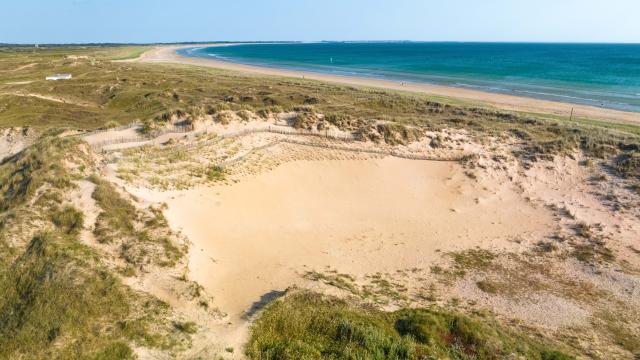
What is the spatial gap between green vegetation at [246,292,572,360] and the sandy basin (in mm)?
2116

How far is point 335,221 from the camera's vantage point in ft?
70.4

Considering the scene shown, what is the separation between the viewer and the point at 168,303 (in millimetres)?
12508

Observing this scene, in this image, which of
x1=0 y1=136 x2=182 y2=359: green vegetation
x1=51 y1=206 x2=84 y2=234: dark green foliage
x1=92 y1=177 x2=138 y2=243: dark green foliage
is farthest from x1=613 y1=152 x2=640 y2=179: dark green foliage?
x1=51 y1=206 x2=84 y2=234: dark green foliage

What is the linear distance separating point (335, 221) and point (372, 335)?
33.8 feet

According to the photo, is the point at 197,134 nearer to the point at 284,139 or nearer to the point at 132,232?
the point at 284,139

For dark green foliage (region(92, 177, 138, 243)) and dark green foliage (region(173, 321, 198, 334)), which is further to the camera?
dark green foliage (region(92, 177, 138, 243))

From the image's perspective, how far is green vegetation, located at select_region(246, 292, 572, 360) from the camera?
1091 cm

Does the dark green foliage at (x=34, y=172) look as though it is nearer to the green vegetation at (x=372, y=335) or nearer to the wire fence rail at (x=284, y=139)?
the wire fence rail at (x=284, y=139)

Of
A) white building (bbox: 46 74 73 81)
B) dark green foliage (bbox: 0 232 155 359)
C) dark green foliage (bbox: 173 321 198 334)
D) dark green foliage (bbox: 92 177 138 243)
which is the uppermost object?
white building (bbox: 46 74 73 81)

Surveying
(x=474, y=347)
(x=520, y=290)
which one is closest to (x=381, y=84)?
(x=520, y=290)

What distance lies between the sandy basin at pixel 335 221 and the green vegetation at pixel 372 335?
6.94ft

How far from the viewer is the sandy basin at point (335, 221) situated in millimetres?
16500

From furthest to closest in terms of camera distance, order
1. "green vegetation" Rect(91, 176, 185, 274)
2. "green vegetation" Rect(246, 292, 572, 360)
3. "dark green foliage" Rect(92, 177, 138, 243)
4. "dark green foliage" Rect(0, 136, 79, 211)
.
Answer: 1. "dark green foliage" Rect(0, 136, 79, 211)
2. "dark green foliage" Rect(92, 177, 138, 243)
3. "green vegetation" Rect(91, 176, 185, 274)
4. "green vegetation" Rect(246, 292, 572, 360)

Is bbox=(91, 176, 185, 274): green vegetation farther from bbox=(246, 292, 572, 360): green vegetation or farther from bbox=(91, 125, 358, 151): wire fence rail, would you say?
bbox=(91, 125, 358, 151): wire fence rail
